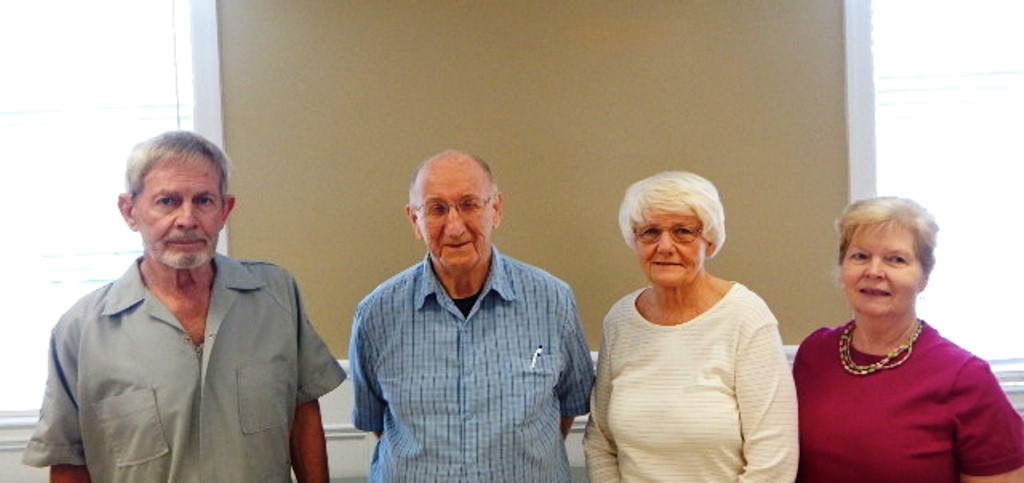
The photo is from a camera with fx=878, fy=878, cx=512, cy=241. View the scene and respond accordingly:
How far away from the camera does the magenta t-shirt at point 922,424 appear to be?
6.07ft

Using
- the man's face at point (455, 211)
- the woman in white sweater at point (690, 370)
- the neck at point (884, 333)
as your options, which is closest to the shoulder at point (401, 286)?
the man's face at point (455, 211)

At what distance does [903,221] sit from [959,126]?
3.88 feet

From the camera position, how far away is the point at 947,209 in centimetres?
293

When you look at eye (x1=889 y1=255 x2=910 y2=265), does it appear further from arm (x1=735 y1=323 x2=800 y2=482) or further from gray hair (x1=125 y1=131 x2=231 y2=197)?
gray hair (x1=125 y1=131 x2=231 y2=197)

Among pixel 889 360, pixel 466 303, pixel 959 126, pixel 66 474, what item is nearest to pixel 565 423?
pixel 466 303

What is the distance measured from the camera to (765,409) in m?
1.98

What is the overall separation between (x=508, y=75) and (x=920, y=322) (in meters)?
1.44

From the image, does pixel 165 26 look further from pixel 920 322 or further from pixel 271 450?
pixel 920 322

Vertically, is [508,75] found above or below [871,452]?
above

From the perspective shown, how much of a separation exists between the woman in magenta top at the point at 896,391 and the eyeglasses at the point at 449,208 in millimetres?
859

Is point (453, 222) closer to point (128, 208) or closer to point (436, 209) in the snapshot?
point (436, 209)

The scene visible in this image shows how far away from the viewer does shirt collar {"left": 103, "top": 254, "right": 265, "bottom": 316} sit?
6.63ft

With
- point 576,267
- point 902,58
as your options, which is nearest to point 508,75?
point 576,267

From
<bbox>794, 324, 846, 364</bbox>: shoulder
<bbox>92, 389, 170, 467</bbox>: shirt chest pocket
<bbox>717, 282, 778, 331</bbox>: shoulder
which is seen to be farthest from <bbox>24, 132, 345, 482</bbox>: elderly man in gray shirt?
<bbox>794, 324, 846, 364</bbox>: shoulder
